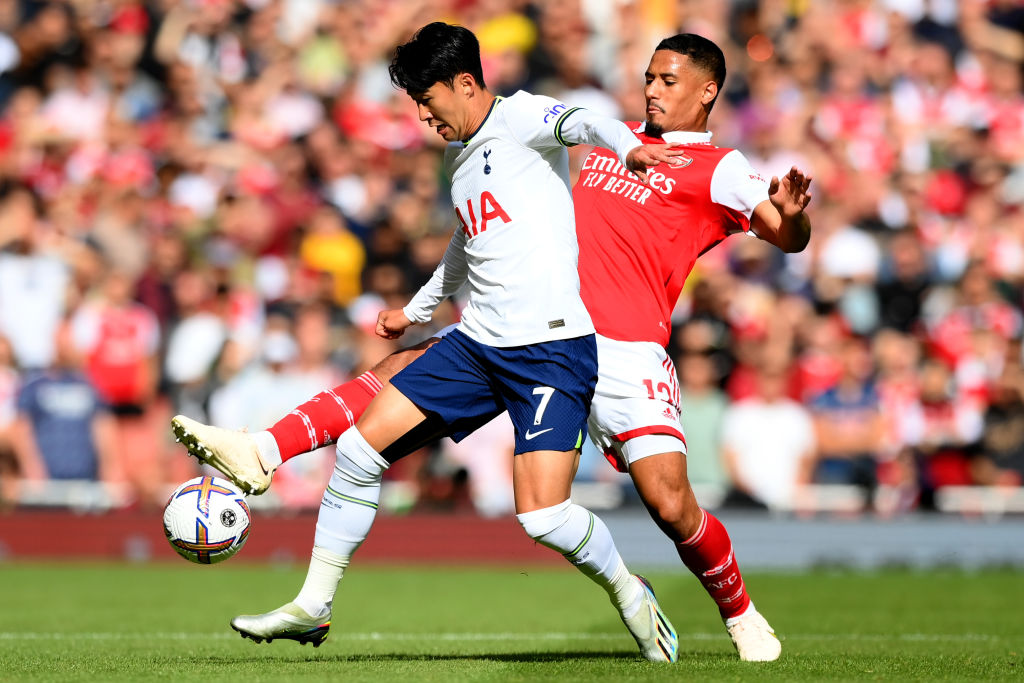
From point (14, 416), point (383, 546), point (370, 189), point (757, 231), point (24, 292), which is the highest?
point (757, 231)

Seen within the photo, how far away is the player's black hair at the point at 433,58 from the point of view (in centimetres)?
591

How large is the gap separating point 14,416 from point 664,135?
8.78 meters

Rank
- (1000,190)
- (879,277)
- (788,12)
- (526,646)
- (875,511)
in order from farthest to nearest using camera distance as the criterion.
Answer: (788,12), (1000,190), (879,277), (875,511), (526,646)

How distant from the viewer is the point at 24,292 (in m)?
14.2

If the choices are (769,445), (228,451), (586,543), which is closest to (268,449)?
(228,451)

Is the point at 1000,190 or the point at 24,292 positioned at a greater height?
the point at 1000,190

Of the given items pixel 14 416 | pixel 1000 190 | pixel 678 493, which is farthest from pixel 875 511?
pixel 14 416

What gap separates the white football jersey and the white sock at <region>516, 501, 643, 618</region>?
0.73m

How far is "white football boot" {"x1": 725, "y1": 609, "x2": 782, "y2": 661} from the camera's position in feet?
21.2

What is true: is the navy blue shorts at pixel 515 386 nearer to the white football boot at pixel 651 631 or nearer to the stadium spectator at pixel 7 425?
the white football boot at pixel 651 631

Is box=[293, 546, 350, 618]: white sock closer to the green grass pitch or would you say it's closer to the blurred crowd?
the green grass pitch

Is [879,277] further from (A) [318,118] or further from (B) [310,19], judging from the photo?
(B) [310,19]

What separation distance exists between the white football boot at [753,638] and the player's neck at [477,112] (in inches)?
100

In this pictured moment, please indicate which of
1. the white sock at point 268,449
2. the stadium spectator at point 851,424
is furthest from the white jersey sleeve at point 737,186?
the stadium spectator at point 851,424
